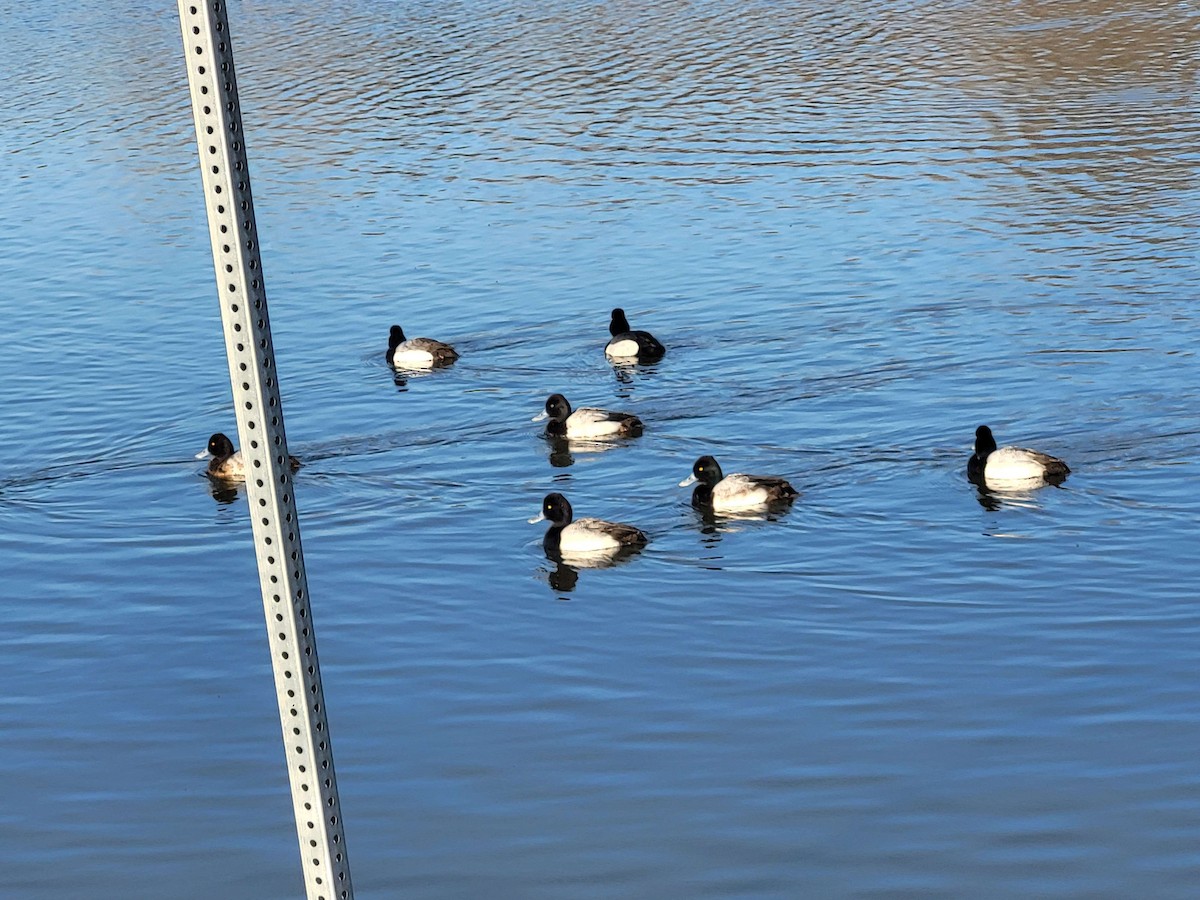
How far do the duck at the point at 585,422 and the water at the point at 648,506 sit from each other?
39 centimetres

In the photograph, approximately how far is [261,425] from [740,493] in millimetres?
10956

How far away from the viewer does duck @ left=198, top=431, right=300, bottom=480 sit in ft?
51.4

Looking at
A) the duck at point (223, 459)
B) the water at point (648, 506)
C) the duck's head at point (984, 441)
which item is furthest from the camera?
the duck at point (223, 459)

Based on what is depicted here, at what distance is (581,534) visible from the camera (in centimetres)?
1310

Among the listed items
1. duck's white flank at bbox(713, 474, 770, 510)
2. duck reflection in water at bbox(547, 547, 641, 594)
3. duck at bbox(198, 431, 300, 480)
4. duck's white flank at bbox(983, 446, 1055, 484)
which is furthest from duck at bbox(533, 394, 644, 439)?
duck's white flank at bbox(983, 446, 1055, 484)

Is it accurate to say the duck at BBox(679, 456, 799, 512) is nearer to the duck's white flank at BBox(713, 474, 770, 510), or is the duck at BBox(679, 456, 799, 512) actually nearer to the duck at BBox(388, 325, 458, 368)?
the duck's white flank at BBox(713, 474, 770, 510)

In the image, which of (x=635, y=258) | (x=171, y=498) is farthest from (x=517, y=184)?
(x=171, y=498)

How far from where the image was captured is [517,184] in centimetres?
2681

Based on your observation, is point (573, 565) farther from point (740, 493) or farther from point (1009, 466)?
point (1009, 466)

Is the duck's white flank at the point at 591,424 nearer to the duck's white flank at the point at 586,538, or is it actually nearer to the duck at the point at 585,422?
the duck at the point at 585,422

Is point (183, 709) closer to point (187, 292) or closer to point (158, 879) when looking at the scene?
point (158, 879)

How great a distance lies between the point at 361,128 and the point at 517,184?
6.27 m

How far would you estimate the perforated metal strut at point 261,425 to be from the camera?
109 inches

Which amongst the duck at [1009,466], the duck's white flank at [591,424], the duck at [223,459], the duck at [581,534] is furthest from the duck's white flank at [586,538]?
the duck at [223,459]
